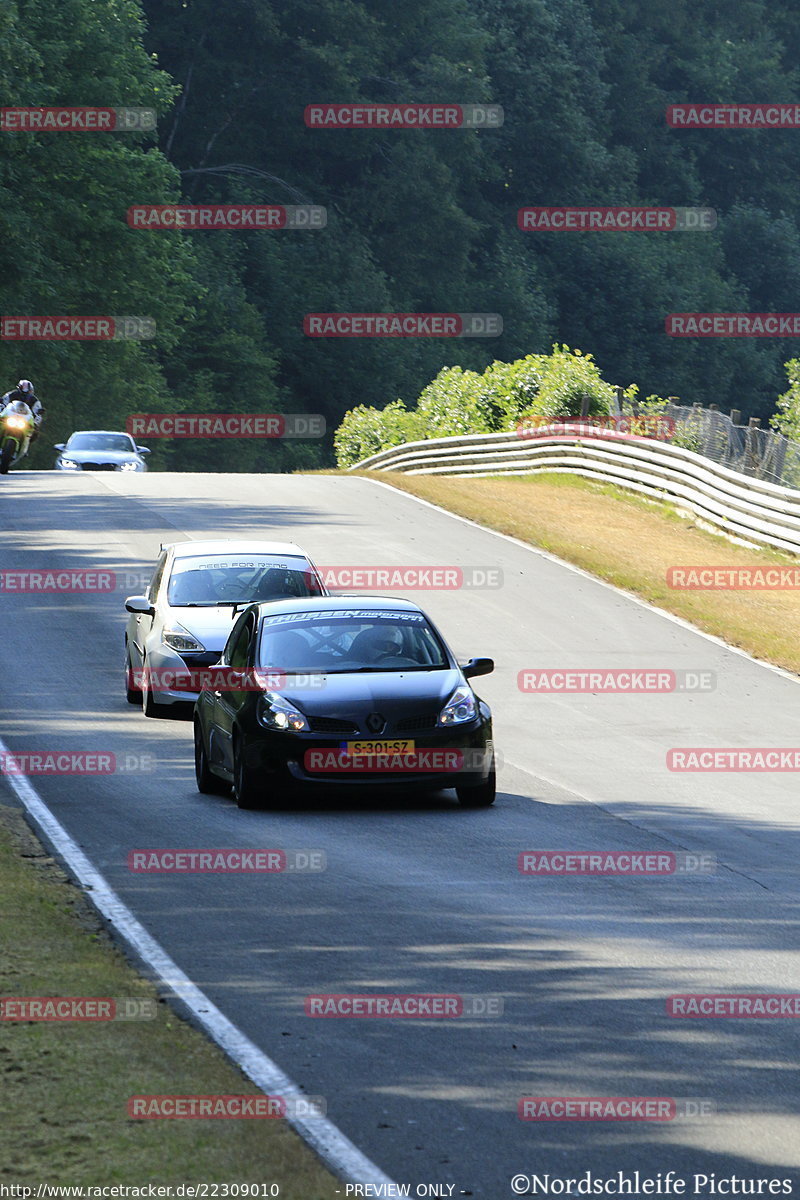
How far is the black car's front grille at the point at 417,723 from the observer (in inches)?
504

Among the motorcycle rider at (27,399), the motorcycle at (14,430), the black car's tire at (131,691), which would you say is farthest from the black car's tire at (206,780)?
the motorcycle at (14,430)

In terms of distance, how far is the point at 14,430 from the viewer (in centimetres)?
3250

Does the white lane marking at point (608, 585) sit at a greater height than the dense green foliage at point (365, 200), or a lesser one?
lesser

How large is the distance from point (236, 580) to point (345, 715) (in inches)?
231

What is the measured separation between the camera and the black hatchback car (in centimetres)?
1276

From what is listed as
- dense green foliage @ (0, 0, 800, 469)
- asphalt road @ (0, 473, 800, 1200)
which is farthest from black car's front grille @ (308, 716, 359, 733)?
dense green foliage @ (0, 0, 800, 469)

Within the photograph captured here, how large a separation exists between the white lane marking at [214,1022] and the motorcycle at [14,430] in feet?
66.4

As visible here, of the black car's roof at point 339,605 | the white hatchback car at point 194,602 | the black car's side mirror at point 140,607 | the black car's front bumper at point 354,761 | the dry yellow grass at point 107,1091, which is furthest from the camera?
the black car's side mirror at point 140,607

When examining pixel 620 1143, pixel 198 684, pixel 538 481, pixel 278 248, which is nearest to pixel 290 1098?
pixel 620 1143

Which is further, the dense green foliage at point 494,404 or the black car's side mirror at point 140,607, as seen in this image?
the dense green foliage at point 494,404

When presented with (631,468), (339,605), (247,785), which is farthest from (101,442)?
(247,785)

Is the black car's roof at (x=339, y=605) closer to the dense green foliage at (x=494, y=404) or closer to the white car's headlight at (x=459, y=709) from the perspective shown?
the white car's headlight at (x=459, y=709)

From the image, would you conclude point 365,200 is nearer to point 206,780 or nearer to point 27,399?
point 27,399

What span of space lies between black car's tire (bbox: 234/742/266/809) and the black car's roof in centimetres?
167
